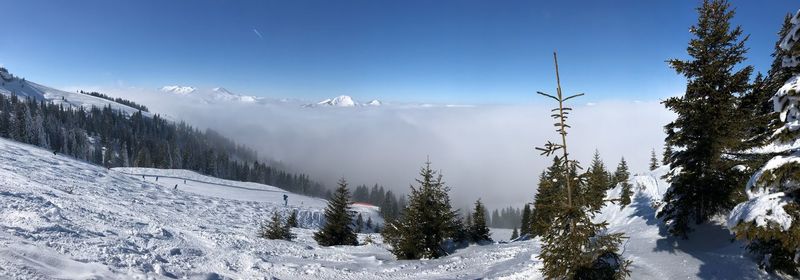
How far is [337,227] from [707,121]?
78.4ft

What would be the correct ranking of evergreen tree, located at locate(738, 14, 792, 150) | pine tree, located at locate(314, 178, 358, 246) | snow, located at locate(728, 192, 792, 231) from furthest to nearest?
pine tree, located at locate(314, 178, 358, 246), evergreen tree, located at locate(738, 14, 792, 150), snow, located at locate(728, 192, 792, 231)

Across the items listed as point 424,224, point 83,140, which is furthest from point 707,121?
point 83,140

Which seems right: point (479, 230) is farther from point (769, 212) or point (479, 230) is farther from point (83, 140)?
point (83, 140)

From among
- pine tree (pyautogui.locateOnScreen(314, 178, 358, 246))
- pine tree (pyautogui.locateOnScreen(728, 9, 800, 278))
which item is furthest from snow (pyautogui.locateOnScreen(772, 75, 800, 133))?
pine tree (pyautogui.locateOnScreen(314, 178, 358, 246))

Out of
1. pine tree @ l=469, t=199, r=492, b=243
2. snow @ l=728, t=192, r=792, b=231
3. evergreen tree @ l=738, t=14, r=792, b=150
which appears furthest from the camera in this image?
pine tree @ l=469, t=199, r=492, b=243

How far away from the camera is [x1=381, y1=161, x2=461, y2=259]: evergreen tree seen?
22.2 meters

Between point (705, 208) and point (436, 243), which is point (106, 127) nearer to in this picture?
point (436, 243)

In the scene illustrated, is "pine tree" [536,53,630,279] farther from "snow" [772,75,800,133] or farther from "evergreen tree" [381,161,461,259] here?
"evergreen tree" [381,161,461,259]

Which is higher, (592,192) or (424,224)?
(592,192)

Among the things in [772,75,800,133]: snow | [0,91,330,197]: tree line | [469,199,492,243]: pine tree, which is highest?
[0,91,330,197]: tree line

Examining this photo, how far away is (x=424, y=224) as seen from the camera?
22719 mm

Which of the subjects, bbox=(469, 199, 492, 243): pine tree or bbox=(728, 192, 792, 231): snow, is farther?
bbox=(469, 199, 492, 243): pine tree

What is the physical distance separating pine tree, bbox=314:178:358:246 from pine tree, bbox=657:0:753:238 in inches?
845

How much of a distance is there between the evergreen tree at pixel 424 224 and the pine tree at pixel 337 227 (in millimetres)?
7057
